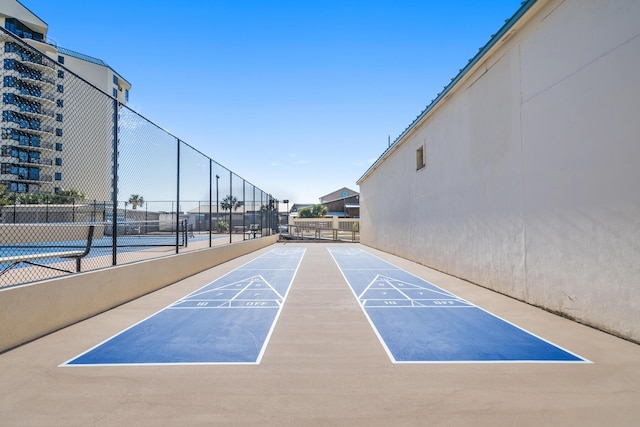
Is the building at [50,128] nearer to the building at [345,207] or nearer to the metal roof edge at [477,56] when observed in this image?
the metal roof edge at [477,56]

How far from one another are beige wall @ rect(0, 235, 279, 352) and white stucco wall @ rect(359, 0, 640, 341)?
8321mm

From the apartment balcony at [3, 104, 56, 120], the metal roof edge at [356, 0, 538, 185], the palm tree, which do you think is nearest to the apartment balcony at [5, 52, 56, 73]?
the apartment balcony at [3, 104, 56, 120]

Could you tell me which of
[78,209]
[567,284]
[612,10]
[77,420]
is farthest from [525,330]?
[78,209]

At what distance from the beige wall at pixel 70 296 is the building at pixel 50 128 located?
2.14 metres

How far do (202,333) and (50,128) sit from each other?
4.71 metres

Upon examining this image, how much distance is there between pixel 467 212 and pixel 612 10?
17.6 feet

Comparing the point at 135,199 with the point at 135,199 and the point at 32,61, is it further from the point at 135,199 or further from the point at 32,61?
the point at 32,61

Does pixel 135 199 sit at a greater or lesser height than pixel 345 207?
lesser

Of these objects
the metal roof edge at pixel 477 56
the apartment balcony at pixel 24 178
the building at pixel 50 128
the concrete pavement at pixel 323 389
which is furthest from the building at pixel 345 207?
the concrete pavement at pixel 323 389

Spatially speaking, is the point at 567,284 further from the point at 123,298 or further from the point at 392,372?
the point at 123,298

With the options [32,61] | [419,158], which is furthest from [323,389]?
[419,158]

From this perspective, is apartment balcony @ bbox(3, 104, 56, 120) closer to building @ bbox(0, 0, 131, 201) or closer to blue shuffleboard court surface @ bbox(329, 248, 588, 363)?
building @ bbox(0, 0, 131, 201)

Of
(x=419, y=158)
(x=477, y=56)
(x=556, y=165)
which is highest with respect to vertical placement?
(x=477, y=56)

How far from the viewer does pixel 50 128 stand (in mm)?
6020
